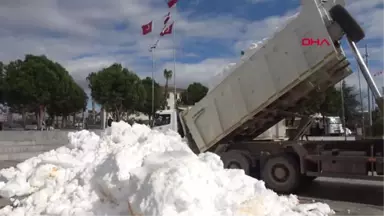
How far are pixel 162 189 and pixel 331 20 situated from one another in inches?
216

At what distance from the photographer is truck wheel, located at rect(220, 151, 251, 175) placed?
34.7 ft

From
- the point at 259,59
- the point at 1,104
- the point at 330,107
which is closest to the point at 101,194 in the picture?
the point at 259,59

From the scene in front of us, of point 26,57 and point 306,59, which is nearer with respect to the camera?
point 306,59

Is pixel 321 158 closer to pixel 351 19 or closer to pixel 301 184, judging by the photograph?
pixel 301 184

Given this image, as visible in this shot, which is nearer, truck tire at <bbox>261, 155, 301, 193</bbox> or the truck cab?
truck tire at <bbox>261, 155, 301, 193</bbox>

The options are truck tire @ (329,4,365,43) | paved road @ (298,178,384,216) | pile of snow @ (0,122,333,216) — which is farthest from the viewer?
truck tire @ (329,4,365,43)

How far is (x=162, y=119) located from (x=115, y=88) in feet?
123

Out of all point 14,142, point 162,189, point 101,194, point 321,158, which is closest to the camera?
point 162,189

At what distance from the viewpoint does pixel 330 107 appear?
46531mm

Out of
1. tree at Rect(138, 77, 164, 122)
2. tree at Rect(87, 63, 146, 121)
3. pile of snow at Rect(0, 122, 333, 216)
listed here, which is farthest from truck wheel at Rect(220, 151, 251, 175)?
tree at Rect(138, 77, 164, 122)

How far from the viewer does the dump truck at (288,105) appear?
8.70m

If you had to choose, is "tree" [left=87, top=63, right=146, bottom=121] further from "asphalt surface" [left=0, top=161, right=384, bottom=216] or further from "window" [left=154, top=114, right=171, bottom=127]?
"asphalt surface" [left=0, top=161, right=384, bottom=216]

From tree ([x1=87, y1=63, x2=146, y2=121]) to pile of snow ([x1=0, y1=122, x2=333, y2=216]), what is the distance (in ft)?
144

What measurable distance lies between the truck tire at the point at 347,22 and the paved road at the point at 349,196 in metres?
3.49
